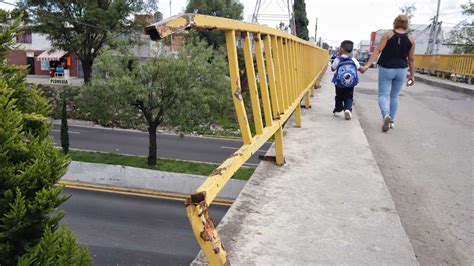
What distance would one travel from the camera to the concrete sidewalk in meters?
2.29

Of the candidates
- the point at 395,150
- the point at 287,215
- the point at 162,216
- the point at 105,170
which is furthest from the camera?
the point at 105,170

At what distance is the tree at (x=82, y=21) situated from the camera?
27469 mm

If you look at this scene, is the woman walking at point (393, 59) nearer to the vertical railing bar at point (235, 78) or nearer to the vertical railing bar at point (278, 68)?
the vertical railing bar at point (278, 68)

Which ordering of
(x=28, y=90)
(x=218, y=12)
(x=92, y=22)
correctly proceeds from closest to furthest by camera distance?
(x=28, y=90)
(x=92, y=22)
(x=218, y=12)

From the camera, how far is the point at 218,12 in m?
33.1

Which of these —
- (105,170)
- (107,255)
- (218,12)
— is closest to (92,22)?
(218,12)

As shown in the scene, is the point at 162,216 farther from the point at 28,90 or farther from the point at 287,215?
the point at 28,90

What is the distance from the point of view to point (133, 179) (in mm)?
16906

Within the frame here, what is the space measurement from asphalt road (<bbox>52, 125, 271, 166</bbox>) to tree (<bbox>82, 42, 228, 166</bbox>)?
9.51 ft

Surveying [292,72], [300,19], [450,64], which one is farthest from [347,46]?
[300,19]

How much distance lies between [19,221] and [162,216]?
482 inches

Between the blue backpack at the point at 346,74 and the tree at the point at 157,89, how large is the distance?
11.8m

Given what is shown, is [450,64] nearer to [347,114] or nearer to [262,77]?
[347,114]

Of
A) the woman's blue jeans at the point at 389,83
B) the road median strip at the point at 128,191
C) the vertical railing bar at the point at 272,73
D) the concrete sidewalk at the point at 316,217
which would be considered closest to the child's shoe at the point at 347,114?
the woman's blue jeans at the point at 389,83
